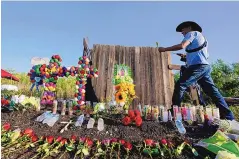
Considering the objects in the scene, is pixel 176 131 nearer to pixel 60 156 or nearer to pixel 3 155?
pixel 60 156

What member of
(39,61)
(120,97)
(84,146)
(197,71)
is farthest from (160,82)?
(84,146)

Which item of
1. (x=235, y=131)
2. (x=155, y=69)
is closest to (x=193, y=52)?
(x=235, y=131)

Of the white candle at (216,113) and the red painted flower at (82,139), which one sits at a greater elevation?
the white candle at (216,113)

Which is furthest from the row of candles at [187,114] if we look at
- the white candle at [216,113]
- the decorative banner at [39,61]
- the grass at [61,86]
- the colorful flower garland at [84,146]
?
the grass at [61,86]

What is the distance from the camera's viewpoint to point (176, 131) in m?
4.04

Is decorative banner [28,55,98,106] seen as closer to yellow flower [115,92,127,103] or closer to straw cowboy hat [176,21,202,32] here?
yellow flower [115,92,127,103]

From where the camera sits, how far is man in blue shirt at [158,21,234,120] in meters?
4.62

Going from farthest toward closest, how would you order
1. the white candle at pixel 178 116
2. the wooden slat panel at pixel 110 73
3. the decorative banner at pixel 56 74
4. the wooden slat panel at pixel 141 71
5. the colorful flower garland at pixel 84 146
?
the wooden slat panel at pixel 141 71, the wooden slat panel at pixel 110 73, the decorative banner at pixel 56 74, the white candle at pixel 178 116, the colorful flower garland at pixel 84 146

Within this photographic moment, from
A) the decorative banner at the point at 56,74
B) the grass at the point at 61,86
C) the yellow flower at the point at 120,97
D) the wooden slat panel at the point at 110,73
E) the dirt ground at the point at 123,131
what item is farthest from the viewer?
the grass at the point at 61,86

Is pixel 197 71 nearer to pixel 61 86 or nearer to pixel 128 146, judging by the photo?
pixel 128 146

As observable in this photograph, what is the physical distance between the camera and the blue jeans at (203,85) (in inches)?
182

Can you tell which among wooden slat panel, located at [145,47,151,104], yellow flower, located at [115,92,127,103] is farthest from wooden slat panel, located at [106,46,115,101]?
yellow flower, located at [115,92,127,103]

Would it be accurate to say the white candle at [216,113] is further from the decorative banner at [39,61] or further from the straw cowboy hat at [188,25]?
the decorative banner at [39,61]

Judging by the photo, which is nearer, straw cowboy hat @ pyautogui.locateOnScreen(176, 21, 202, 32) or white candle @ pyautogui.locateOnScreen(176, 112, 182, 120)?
white candle @ pyautogui.locateOnScreen(176, 112, 182, 120)
